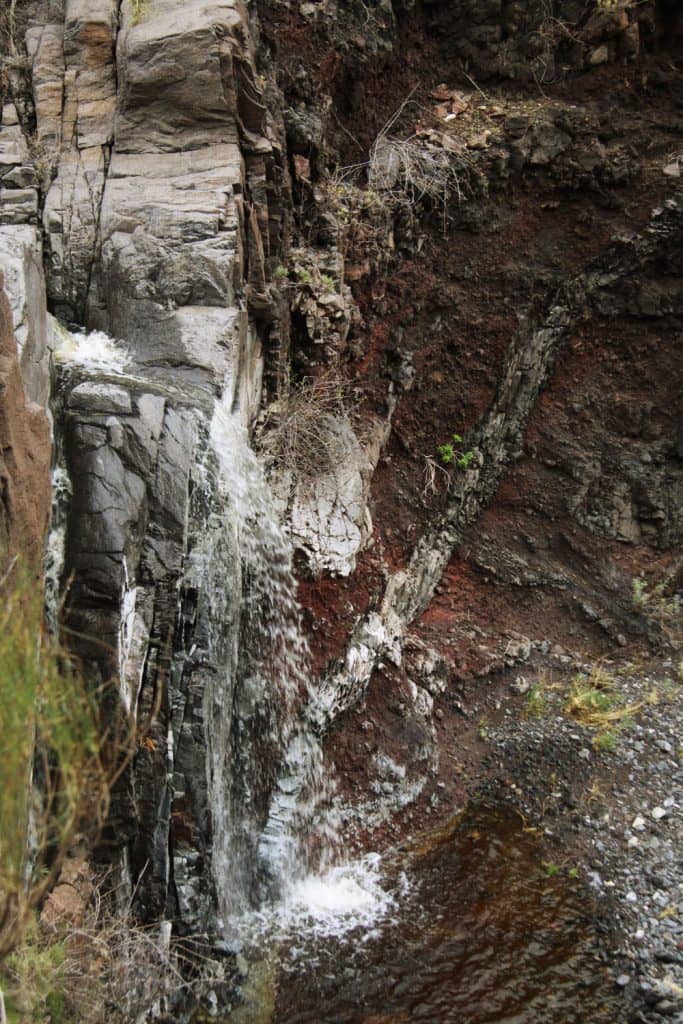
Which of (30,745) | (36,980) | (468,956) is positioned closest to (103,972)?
(36,980)

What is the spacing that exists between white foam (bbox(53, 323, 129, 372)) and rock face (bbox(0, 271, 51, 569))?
1077 millimetres

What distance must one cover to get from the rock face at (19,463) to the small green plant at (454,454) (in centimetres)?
388

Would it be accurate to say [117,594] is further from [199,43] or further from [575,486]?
[575,486]

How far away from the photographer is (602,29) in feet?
22.1

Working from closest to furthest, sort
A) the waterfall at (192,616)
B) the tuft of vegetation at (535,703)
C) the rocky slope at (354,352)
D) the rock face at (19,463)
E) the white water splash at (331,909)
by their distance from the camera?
the rock face at (19,463) → the waterfall at (192,616) → the rocky slope at (354,352) → the white water splash at (331,909) → the tuft of vegetation at (535,703)

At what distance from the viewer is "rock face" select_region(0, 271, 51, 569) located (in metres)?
3.06

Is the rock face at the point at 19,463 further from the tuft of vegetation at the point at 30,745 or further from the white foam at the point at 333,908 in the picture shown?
the white foam at the point at 333,908

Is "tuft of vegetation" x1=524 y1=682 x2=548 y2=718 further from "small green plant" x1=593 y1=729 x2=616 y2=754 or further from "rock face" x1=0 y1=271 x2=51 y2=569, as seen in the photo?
"rock face" x1=0 y1=271 x2=51 y2=569

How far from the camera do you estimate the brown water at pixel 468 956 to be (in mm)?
3941

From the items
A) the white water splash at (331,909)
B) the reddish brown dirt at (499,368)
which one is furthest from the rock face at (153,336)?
the reddish brown dirt at (499,368)

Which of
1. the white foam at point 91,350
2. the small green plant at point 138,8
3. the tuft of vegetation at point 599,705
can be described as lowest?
the tuft of vegetation at point 599,705

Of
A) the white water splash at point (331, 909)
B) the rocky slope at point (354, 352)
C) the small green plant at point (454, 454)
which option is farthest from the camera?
the small green plant at point (454, 454)

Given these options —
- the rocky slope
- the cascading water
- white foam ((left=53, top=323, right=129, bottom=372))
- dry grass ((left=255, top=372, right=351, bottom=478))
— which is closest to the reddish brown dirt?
the rocky slope

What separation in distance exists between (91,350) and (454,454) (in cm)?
323
